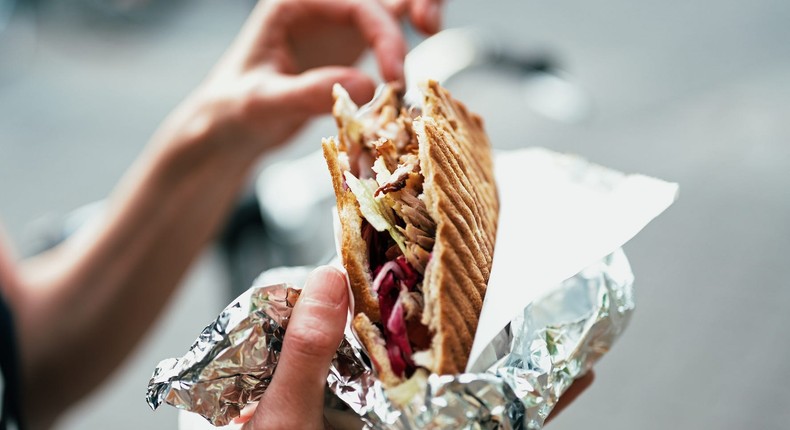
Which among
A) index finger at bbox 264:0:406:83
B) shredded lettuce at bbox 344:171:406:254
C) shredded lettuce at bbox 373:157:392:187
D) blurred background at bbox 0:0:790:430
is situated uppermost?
index finger at bbox 264:0:406:83

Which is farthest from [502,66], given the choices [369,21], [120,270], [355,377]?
[355,377]

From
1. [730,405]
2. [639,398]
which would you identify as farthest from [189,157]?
[730,405]

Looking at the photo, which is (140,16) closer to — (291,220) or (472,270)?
(291,220)

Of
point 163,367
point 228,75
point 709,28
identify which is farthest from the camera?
point 709,28

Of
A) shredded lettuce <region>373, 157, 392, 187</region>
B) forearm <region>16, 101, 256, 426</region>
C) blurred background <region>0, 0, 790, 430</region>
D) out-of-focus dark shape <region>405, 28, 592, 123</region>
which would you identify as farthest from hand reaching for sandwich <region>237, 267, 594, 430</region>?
blurred background <region>0, 0, 790, 430</region>

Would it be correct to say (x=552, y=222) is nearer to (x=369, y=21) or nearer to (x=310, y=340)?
(x=310, y=340)

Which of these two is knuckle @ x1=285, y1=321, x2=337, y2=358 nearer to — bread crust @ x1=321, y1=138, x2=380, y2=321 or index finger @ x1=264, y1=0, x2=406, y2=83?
bread crust @ x1=321, y1=138, x2=380, y2=321

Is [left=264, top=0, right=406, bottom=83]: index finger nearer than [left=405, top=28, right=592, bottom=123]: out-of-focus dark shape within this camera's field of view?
Yes

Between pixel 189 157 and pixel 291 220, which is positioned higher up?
pixel 189 157
